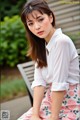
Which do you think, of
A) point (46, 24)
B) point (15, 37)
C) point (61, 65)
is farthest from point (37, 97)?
point (15, 37)

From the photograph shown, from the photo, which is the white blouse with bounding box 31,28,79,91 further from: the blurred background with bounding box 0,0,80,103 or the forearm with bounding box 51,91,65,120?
the blurred background with bounding box 0,0,80,103

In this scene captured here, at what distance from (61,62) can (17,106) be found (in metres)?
2.83

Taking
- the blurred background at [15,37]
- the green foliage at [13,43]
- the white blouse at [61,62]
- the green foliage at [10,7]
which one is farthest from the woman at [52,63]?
the green foliage at [10,7]

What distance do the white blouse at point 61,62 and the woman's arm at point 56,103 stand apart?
0.04 metres

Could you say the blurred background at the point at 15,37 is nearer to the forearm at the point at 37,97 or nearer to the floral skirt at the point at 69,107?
the forearm at the point at 37,97

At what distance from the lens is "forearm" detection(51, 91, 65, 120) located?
2.87 meters

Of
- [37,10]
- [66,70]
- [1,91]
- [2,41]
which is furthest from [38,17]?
[2,41]

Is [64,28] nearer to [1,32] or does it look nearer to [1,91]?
[1,91]

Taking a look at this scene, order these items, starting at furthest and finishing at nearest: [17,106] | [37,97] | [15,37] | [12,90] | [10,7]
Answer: [10,7] < [15,37] < [12,90] < [17,106] < [37,97]

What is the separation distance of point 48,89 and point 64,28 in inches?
82.5

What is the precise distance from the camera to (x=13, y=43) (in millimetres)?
8047

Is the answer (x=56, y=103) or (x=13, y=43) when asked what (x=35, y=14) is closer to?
(x=56, y=103)

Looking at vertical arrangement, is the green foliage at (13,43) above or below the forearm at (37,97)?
below

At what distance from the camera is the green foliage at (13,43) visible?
803 cm
